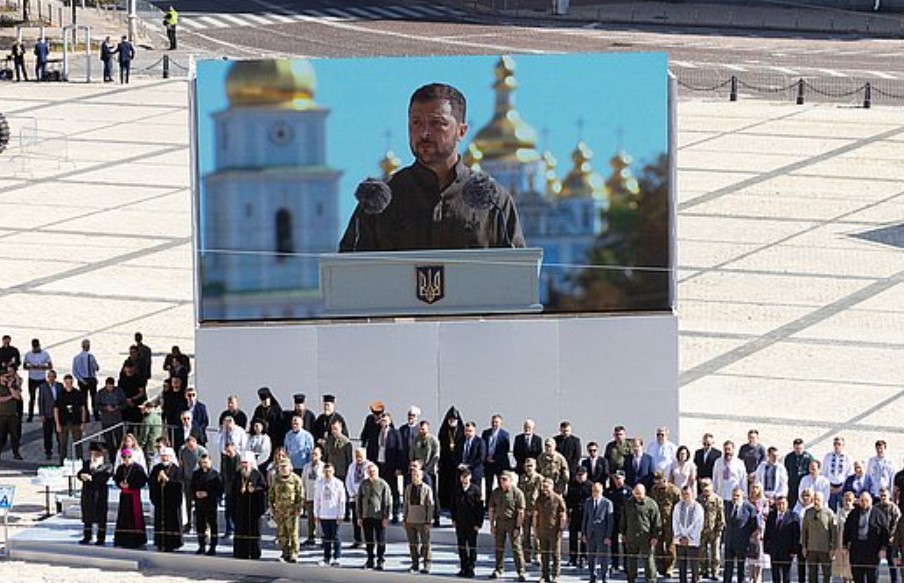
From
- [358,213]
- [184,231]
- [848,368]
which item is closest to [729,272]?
[848,368]

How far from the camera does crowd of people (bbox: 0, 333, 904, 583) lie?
23438mm

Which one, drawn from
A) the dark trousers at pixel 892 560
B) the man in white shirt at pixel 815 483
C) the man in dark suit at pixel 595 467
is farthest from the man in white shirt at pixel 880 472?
the man in dark suit at pixel 595 467

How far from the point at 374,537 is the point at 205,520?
1849 millimetres

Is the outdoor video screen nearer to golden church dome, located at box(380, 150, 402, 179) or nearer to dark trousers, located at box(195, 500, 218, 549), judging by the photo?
golden church dome, located at box(380, 150, 402, 179)

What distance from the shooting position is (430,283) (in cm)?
2786

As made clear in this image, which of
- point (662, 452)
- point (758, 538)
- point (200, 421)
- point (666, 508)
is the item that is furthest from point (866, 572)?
point (200, 421)

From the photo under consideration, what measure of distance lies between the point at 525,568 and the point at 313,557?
7.74 feet

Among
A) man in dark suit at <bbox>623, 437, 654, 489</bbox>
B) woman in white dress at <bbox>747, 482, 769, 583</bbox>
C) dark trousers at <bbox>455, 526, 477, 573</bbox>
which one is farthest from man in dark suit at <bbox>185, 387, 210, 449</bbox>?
woman in white dress at <bbox>747, 482, 769, 583</bbox>

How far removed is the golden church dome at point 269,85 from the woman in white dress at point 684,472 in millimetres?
6513

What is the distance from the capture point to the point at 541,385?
2778 cm

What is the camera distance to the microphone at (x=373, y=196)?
2756 cm

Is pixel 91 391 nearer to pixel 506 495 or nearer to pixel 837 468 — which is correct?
pixel 506 495

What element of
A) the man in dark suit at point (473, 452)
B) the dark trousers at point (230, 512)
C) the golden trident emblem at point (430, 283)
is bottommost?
the dark trousers at point (230, 512)

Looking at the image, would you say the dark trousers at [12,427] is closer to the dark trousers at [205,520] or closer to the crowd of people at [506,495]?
the crowd of people at [506,495]
